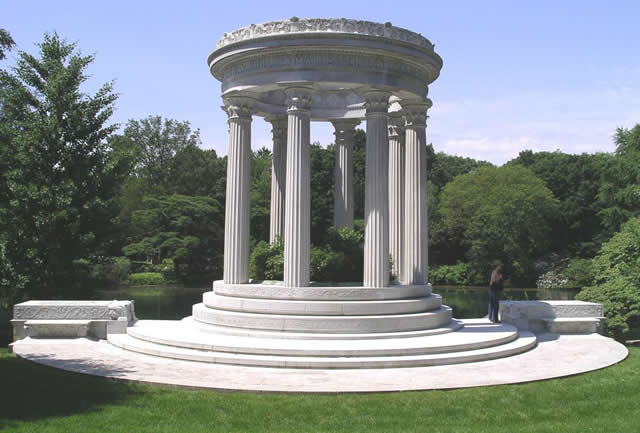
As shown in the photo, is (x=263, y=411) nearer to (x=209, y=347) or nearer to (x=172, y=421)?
(x=172, y=421)

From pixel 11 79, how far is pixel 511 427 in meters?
28.3

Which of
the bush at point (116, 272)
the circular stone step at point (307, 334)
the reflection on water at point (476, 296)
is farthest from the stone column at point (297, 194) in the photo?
the bush at point (116, 272)

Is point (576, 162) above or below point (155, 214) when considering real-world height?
above

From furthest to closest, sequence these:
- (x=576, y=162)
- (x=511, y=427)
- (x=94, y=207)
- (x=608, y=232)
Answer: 1. (x=576, y=162)
2. (x=608, y=232)
3. (x=94, y=207)
4. (x=511, y=427)

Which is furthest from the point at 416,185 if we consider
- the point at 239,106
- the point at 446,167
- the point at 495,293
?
the point at 446,167

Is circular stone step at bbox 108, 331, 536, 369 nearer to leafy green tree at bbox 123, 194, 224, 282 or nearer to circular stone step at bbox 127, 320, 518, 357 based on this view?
circular stone step at bbox 127, 320, 518, 357

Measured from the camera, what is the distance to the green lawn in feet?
43.8

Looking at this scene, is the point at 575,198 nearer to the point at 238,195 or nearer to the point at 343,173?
the point at 343,173

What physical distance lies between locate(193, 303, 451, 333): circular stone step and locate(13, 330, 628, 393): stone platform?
10.1 feet

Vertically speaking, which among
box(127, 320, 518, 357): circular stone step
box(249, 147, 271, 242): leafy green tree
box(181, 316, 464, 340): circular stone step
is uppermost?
box(249, 147, 271, 242): leafy green tree

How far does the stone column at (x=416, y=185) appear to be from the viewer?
1040 inches

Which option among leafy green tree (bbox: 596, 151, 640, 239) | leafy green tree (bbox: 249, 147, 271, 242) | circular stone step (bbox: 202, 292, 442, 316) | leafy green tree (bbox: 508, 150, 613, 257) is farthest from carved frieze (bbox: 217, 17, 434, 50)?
leafy green tree (bbox: 508, 150, 613, 257)

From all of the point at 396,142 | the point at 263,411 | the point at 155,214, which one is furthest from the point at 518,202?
the point at 263,411

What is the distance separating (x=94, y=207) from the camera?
31.0m
